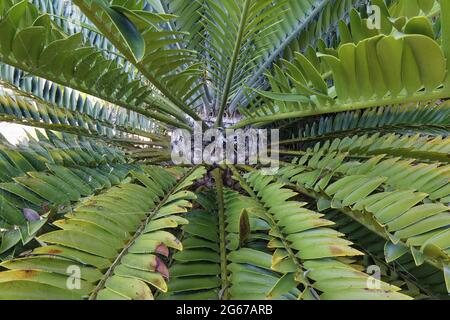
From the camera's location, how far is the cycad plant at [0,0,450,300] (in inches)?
16.7

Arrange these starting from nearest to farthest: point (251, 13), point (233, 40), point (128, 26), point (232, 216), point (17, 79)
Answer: point (128, 26), point (232, 216), point (251, 13), point (233, 40), point (17, 79)

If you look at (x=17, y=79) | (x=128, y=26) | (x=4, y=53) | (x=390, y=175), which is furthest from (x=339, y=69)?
(x=17, y=79)

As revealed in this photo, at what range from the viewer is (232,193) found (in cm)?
75

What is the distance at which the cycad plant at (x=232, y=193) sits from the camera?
0.43 m

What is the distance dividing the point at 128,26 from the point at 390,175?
1.63ft

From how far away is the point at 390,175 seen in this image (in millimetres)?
Answer: 645

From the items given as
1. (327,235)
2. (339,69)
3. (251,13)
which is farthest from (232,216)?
(251,13)

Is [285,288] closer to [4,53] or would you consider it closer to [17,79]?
[4,53]

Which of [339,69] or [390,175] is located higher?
[339,69]

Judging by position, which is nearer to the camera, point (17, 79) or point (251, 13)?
point (251, 13)

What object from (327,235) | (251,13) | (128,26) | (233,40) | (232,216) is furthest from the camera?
(233,40)
